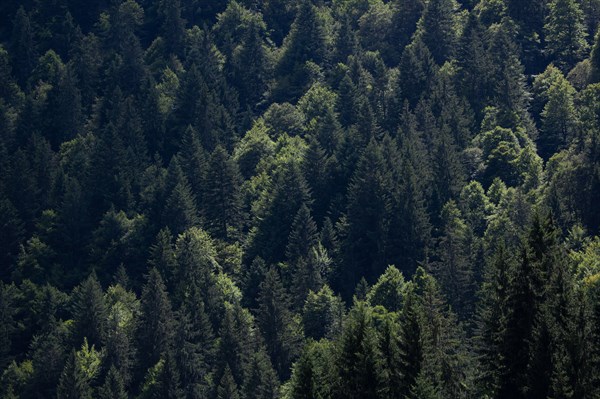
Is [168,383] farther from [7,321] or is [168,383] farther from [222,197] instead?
[222,197]

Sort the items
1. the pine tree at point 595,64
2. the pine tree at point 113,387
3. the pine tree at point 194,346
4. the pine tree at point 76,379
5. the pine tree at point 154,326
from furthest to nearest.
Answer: the pine tree at point 595,64
the pine tree at point 154,326
the pine tree at point 76,379
the pine tree at point 194,346
the pine tree at point 113,387

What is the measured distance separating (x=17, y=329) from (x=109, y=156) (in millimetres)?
38120

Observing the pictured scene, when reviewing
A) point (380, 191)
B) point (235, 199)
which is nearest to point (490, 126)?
point (380, 191)

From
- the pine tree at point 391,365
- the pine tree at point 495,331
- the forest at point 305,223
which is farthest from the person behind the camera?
the forest at point 305,223

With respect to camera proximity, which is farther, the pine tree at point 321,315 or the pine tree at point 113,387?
the pine tree at point 321,315

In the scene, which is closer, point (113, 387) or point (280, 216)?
point (113, 387)

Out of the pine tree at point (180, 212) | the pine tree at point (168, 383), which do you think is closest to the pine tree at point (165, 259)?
the pine tree at point (180, 212)

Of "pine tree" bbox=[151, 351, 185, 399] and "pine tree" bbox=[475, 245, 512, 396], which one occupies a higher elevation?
"pine tree" bbox=[151, 351, 185, 399]

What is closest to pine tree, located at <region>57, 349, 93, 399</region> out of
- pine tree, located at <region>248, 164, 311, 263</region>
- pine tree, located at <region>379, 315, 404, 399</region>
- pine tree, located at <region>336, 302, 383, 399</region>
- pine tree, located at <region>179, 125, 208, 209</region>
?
pine tree, located at <region>248, 164, 311, 263</region>

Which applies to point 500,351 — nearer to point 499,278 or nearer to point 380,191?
point 499,278

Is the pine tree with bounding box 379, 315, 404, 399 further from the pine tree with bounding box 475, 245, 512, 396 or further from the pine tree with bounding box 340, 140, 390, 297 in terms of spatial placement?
the pine tree with bounding box 340, 140, 390, 297

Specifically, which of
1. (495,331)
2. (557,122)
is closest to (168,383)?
(495,331)

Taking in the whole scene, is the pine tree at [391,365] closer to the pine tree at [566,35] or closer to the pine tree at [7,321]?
the pine tree at [7,321]

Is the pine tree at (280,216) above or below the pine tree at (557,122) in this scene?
below
